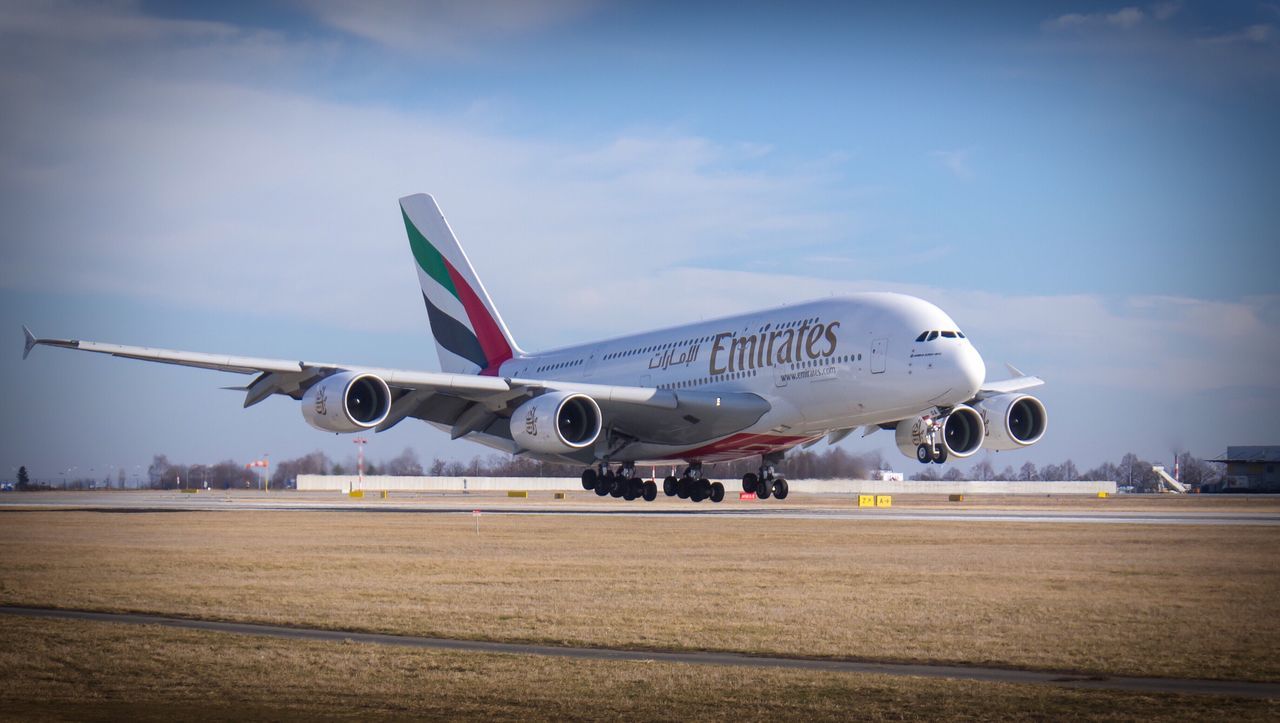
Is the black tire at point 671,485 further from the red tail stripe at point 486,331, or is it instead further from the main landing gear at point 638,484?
the red tail stripe at point 486,331

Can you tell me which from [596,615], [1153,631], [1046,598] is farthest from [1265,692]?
[596,615]

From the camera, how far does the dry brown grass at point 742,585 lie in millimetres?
15391

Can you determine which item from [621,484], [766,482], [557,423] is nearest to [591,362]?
[621,484]

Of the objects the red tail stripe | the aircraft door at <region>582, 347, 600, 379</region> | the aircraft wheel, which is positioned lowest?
the aircraft wheel

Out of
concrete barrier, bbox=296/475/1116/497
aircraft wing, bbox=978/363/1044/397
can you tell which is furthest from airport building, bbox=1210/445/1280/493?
aircraft wing, bbox=978/363/1044/397

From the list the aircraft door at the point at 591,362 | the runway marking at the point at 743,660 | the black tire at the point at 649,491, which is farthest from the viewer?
the aircraft door at the point at 591,362

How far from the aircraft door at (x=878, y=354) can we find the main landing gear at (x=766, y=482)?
947cm

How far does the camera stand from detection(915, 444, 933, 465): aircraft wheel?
4228 cm

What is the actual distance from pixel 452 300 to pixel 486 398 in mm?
14899

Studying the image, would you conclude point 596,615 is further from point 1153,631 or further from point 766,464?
point 766,464

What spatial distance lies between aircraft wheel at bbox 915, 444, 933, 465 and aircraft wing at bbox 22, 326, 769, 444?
17.1 feet

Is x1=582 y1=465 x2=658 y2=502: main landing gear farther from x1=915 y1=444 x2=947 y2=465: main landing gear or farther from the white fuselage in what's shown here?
x1=915 y1=444 x2=947 y2=465: main landing gear

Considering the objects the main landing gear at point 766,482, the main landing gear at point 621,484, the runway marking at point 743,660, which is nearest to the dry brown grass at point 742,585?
the runway marking at point 743,660

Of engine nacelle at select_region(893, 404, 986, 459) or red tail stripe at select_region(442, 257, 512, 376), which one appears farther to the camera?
red tail stripe at select_region(442, 257, 512, 376)
